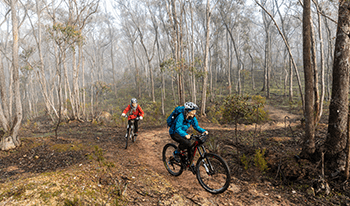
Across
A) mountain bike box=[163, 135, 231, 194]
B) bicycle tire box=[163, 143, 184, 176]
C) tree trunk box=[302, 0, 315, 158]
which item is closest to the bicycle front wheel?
mountain bike box=[163, 135, 231, 194]

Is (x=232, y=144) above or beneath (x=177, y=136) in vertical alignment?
beneath

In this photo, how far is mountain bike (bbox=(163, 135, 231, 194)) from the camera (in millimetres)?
3342

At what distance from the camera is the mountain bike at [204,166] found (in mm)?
3342

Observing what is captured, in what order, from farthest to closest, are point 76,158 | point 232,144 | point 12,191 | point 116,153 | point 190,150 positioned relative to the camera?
point 232,144 → point 116,153 → point 76,158 → point 190,150 → point 12,191

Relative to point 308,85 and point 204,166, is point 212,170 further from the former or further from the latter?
point 308,85

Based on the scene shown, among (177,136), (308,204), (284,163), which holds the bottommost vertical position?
(308,204)

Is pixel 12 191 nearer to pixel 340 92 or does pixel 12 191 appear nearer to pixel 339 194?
pixel 339 194

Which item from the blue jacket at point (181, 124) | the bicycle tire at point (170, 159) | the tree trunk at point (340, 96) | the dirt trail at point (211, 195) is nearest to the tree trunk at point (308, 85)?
the tree trunk at point (340, 96)

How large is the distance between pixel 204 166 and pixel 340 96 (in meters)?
3.60

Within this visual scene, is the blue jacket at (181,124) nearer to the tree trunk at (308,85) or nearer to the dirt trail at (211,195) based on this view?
the dirt trail at (211,195)

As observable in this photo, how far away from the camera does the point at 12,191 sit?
10.2ft

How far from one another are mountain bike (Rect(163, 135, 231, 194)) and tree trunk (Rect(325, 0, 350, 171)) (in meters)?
2.70

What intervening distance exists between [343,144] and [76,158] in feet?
23.2

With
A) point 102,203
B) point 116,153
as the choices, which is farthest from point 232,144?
point 102,203
